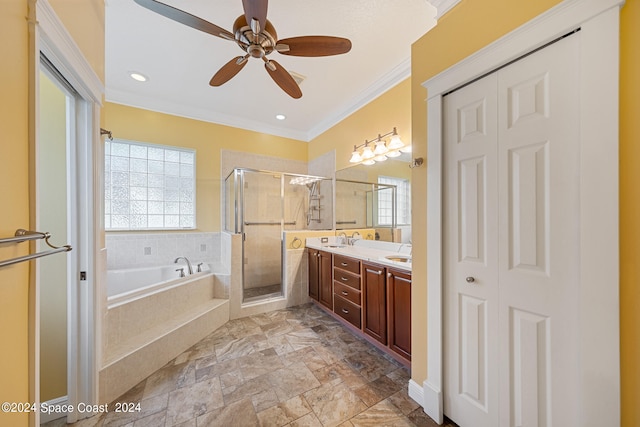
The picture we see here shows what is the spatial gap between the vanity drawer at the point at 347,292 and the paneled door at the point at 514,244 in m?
1.02

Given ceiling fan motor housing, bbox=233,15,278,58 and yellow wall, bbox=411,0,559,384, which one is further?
ceiling fan motor housing, bbox=233,15,278,58

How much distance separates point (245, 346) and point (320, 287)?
1.09 meters

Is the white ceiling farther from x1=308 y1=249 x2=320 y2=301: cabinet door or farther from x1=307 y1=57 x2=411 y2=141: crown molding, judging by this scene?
x1=308 y1=249 x2=320 y2=301: cabinet door

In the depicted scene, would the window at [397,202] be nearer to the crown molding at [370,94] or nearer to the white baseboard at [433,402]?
the crown molding at [370,94]

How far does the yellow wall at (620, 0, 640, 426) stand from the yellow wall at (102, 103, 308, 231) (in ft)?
12.5

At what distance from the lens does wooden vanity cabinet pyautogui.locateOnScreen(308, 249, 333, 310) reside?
2.71 m

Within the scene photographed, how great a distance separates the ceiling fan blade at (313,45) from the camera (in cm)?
146

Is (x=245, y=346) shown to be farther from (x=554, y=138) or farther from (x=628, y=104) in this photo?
(x=628, y=104)

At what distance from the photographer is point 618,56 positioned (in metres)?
0.78

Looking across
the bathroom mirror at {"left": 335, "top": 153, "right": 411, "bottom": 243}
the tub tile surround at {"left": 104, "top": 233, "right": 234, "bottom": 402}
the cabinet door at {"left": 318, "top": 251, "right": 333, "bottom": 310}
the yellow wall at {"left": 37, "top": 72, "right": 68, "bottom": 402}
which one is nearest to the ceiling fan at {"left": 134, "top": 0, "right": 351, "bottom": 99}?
the yellow wall at {"left": 37, "top": 72, "right": 68, "bottom": 402}

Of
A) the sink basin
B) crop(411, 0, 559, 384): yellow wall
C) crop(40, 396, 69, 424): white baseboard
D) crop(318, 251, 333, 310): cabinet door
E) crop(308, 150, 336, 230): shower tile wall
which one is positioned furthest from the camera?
crop(308, 150, 336, 230): shower tile wall

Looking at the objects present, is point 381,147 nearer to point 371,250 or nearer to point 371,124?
point 371,124

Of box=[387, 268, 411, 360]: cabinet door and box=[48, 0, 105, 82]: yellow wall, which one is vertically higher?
box=[48, 0, 105, 82]: yellow wall
